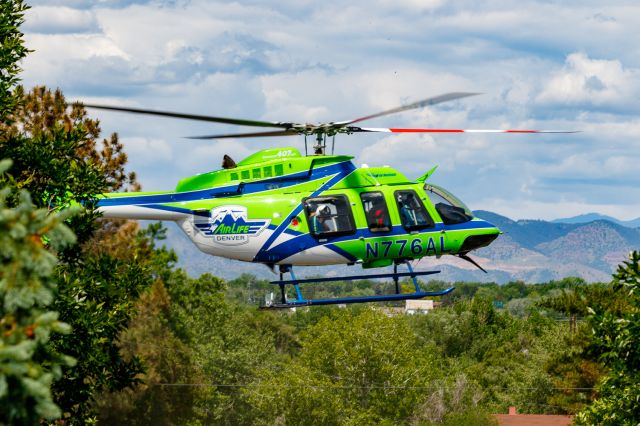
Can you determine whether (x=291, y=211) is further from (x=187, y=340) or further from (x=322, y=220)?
(x=187, y=340)

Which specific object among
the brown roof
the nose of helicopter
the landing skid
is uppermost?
the nose of helicopter

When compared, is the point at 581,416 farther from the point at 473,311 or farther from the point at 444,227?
the point at 473,311

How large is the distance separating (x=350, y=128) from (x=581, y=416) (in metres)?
12.6

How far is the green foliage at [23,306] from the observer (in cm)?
881


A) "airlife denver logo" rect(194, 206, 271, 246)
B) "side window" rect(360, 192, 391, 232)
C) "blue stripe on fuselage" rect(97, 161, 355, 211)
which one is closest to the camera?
"airlife denver logo" rect(194, 206, 271, 246)

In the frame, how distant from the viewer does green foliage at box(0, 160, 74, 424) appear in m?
8.81

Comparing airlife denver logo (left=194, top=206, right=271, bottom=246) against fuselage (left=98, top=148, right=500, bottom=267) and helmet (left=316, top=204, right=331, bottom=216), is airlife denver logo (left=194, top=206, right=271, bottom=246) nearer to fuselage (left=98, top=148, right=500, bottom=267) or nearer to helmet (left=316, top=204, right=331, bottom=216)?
fuselage (left=98, top=148, right=500, bottom=267)

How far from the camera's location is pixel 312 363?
9506cm

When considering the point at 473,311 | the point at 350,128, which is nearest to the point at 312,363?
the point at 473,311

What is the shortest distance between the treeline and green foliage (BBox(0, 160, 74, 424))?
12mm

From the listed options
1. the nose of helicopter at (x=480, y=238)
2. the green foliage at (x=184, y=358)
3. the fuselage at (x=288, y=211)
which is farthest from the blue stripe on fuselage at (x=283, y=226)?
the green foliage at (x=184, y=358)

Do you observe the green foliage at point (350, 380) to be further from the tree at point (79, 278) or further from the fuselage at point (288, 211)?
the tree at point (79, 278)

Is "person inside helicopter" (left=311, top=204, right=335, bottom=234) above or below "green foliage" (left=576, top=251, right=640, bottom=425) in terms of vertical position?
above

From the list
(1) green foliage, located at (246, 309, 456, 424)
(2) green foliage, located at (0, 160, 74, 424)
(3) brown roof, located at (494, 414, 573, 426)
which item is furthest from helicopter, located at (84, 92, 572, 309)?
(1) green foliage, located at (246, 309, 456, 424)
